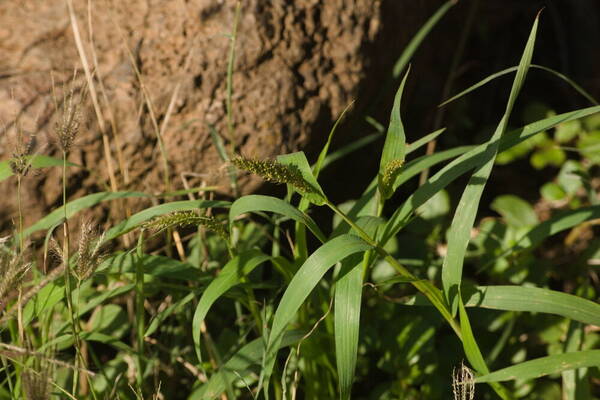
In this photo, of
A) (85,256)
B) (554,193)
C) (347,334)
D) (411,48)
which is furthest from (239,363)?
(554,193)

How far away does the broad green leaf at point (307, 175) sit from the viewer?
1.23 m

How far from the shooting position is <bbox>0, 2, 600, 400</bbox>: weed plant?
48.7 inches

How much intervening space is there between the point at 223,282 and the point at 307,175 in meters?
0.28

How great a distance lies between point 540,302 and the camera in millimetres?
1281

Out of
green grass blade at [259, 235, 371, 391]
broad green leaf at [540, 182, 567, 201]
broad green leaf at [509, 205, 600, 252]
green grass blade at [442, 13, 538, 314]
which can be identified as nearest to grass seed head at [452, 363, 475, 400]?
green grass blade at [442, 13, 538, 314]

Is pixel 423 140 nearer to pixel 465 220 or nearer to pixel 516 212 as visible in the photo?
pixel 465 220

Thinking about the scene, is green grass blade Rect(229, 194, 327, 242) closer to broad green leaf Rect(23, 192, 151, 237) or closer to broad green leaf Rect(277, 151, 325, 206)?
broad green leaf Rect(277, 151, 325, 206)

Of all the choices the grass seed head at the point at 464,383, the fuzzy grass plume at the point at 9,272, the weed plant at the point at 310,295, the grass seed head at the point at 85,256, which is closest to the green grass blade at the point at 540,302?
the weed plant at the point at 310,295

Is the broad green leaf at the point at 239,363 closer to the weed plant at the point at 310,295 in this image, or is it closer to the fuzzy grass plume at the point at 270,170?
the weed plant at the point at 310,295

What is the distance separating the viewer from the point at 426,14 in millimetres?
2186

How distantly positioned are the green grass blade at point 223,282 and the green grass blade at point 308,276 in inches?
6.2

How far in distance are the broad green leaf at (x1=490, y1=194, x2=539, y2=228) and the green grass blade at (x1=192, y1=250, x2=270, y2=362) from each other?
97 centimetres

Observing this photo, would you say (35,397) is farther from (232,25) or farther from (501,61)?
(501,61)

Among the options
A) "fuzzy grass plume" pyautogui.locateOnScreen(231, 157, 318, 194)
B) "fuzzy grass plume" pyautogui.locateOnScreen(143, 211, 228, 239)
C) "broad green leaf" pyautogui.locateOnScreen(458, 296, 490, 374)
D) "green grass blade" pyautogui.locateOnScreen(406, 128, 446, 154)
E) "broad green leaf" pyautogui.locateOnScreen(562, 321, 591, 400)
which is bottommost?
"broad green leaf" pyautogui.locateOnScreen(562, 321, 591, 400)
